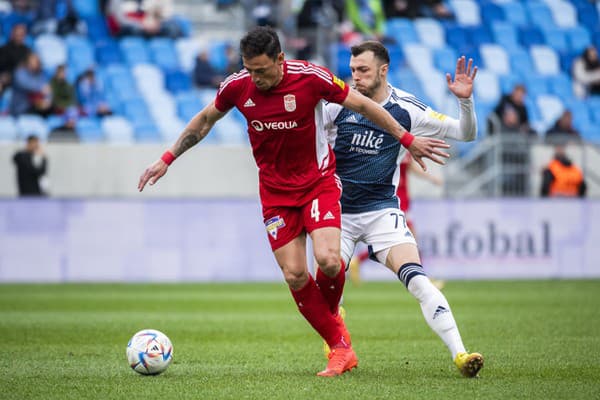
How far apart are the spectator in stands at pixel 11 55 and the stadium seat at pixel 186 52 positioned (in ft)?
11.7

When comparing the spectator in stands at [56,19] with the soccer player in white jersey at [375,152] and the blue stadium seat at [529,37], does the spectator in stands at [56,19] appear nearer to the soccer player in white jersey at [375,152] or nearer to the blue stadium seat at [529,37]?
the blue stadium seat at [529,37]

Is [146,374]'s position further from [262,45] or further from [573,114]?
[573,114]

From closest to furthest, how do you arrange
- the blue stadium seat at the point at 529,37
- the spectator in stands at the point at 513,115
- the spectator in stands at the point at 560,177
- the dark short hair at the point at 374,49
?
1. the dark short hair at the point at 374,49
2. the spectator in stands at the point at 560,177
3. the spectator in stands at the point at 513,115
4. the blue stadium seat at the point at 529,37

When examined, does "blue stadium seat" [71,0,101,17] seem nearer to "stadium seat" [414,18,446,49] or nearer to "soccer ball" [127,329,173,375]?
"stadium seat" [414,18,446,49]

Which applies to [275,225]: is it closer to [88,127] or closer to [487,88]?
[88,127]

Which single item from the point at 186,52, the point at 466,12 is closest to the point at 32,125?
the point at 186,52

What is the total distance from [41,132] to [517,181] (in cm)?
893

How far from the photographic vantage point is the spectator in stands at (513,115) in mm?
21527

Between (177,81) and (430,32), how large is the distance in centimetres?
679

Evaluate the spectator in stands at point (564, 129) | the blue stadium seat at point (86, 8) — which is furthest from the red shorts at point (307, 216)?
the blue stadium seat at point (86, 8)

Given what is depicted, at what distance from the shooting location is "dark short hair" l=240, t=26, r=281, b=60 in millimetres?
7391

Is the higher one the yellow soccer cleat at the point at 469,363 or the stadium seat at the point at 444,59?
the stadium seat at the point at 444,59

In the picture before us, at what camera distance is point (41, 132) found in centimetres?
2055

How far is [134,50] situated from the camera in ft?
77.4
